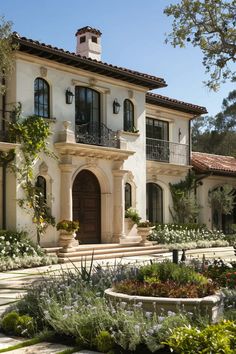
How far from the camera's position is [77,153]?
60.7 feet

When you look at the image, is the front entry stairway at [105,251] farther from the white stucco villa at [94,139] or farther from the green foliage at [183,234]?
the green foliage at [183,234]

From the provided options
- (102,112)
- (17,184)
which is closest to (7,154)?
(17,184)

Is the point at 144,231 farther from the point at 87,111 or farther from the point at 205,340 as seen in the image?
the point at 205,340

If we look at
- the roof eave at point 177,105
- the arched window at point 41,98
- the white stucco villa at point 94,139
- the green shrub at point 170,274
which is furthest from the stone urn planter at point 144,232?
the green shrub at point 170,274

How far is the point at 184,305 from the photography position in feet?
21.7

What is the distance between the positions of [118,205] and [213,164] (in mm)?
8751

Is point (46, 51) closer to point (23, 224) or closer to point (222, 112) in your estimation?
point (23, 224)

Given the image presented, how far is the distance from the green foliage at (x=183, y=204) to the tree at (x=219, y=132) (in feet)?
70.6

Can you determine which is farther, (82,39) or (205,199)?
(205,199)

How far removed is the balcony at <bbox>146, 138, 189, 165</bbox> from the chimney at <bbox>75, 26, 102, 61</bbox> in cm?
448

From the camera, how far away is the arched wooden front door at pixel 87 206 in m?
19.5

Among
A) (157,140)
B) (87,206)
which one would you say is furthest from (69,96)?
(157,140)

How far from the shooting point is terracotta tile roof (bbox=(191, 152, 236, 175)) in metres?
25.8

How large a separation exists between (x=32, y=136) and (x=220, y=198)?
38.1ft
